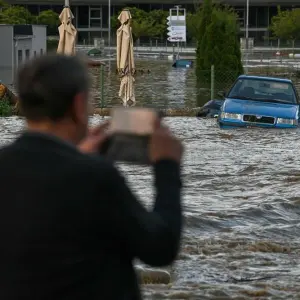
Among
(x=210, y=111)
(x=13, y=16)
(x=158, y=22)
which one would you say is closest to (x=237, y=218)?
(x=210, y=111)

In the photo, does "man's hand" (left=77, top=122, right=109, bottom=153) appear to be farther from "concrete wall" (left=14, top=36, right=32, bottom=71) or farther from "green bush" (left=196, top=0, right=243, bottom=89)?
"concrete wall" (left=14, top=36, right=32, bottom=71)

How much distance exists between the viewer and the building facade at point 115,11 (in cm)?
10219

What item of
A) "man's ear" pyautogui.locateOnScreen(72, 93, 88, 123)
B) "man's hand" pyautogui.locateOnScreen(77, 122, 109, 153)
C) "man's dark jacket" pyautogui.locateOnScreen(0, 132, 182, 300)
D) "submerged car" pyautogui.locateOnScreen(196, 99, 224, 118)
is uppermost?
"man's ear" pyautogui.locateOnScreen(72, 93, 88, 123)

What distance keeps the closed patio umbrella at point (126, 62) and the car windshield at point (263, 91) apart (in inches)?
219

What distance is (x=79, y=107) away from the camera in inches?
118

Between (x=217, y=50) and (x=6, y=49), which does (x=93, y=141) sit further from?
(x=6, y=49)

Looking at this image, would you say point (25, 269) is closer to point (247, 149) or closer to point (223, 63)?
point (247, 149)

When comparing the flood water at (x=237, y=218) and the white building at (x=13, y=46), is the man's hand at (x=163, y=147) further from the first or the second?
the white building at (x=13, y=46)

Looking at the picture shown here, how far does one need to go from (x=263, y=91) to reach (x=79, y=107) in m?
17.7

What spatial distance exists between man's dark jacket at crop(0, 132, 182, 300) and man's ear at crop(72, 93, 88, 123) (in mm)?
108

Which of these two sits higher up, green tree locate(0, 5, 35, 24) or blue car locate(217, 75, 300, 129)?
green tree locate(0, 5, 35, 24)

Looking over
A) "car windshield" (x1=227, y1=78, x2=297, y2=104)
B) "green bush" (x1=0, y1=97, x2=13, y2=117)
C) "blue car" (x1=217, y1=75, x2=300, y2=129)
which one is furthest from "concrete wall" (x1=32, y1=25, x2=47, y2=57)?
"blue car" (x1=217, y1=75, x2=300, y2=129)

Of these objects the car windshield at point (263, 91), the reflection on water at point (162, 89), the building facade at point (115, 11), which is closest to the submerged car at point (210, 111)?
the reflection on water at point (162, 89)

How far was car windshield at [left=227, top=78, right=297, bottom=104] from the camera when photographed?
2028 cm
